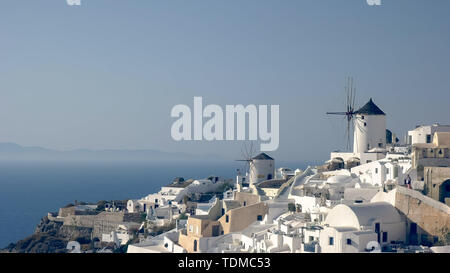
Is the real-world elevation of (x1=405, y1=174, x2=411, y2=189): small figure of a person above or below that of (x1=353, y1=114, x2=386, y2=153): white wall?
below

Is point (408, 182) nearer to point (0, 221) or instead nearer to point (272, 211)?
point (272, 211)

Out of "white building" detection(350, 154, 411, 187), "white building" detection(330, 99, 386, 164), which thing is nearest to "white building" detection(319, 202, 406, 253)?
"white building" detection(350, 154, 411, 187)

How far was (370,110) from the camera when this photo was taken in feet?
107

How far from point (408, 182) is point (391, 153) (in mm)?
5477

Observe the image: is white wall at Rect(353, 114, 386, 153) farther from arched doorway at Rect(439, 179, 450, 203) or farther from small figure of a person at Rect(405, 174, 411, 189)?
arched doorway at Rect(439, 179, 450, 203)

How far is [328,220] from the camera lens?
2134cm

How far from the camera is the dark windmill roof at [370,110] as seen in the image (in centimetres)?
3244

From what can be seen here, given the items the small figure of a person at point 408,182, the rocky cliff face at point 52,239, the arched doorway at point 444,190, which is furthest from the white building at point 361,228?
the rocky cliff face at point 52,239

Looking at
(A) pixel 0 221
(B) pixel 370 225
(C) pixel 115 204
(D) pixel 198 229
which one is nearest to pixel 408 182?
(B) pixel 370 225

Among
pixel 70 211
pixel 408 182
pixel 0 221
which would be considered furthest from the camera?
pixel 0 221

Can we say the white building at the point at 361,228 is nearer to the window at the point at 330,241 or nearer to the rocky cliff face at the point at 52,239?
the window at the point at 330,241

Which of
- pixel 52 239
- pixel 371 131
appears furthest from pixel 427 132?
pixel 52 239

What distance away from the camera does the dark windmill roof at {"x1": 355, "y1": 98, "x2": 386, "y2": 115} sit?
→ 32438 millimetres

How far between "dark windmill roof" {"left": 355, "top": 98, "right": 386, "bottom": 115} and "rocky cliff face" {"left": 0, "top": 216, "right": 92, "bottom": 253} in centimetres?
1434
